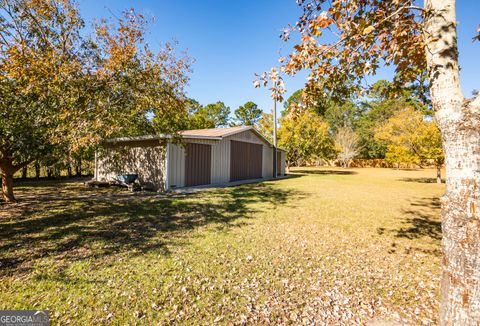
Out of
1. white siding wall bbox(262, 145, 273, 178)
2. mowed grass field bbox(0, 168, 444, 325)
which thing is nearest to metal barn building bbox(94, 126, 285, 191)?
white siding wall bbox(262, 145, 273, 178)

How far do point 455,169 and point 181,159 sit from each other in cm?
1124

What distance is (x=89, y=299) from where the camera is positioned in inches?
112

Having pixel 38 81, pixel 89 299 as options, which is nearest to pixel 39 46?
pixel 38 81

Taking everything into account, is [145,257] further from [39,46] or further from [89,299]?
[39,46]

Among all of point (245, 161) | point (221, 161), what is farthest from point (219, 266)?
point (245, 161)

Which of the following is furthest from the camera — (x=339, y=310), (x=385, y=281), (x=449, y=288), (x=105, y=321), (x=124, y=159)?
(x=124, y=159)

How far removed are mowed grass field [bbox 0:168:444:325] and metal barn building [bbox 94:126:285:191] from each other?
4.69 metres

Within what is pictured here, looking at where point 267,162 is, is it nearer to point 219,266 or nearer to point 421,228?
point 421,228

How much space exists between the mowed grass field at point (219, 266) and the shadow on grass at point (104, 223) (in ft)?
0.13

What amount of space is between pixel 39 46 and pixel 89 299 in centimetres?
739

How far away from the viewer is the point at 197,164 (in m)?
13.0

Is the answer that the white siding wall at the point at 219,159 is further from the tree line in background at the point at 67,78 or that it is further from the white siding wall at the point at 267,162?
the tree line in background at the point at 67,78

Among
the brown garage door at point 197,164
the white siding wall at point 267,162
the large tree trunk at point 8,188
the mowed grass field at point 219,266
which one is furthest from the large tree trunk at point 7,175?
the white siding wall at point 267,162

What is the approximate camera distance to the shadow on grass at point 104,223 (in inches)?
168
